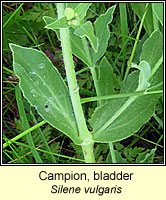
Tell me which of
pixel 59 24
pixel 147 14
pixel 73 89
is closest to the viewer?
pixel 59 24

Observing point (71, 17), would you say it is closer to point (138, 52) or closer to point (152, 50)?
point (152, 50)

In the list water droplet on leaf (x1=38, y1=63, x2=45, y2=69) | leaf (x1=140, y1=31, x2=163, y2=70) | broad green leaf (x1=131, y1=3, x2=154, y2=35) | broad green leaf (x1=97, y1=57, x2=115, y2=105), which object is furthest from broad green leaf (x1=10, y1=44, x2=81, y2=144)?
broad green leaf (x1=131, y1=3, x2=154, y2=35)

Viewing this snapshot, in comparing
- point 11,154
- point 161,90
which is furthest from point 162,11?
point 11,154

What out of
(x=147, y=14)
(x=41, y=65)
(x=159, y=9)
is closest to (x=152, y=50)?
(x=159, y=9)

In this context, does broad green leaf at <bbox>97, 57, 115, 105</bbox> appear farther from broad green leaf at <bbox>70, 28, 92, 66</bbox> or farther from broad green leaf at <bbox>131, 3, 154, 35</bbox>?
broad green leaf at <bbox>131, 3, 154, 35</bbox>

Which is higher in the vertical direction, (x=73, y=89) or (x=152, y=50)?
(x=152, y=50)

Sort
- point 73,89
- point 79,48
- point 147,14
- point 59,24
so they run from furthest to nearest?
point 147,14 → point 79,48 → point 73,89 → point 59,24
